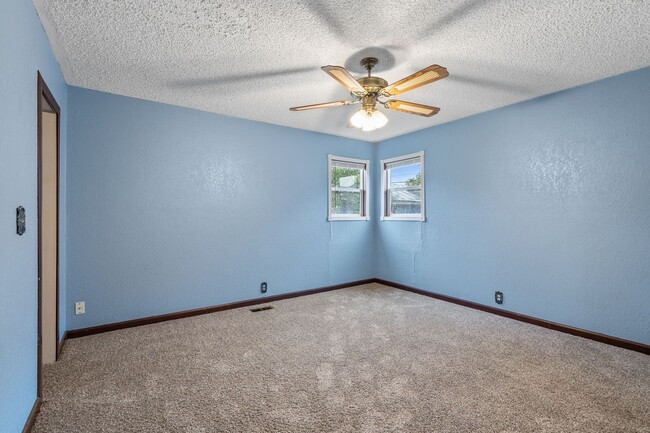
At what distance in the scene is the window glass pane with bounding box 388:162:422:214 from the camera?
192 inches

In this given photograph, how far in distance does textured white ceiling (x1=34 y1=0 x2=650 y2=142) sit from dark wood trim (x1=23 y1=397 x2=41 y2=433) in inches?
94.3

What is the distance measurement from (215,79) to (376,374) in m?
2.92

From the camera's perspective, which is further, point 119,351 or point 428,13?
point 119,351

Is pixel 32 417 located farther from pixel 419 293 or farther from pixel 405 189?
pixel 405 189

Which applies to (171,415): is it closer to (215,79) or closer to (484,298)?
(215,79)

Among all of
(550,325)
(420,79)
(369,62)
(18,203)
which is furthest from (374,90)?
(550,325)

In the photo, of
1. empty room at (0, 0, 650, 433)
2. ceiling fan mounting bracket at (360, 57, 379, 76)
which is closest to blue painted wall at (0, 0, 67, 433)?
empty room at (0, 0, 650, 433)

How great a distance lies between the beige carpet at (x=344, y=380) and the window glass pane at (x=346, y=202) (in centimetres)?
215

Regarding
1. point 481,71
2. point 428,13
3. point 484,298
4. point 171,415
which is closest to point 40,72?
point 171,415

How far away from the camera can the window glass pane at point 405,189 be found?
16.0 feet

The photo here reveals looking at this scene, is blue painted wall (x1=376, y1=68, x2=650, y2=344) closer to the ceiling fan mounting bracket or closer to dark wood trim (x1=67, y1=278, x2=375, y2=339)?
dark wood trim (x1=67, y1=278, x2=375, y2=339)

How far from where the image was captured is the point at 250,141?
4.17 meters

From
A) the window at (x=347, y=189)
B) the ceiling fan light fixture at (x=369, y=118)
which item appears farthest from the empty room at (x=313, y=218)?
the window at (x=347, y=189)

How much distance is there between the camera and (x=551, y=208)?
333 centimetres
